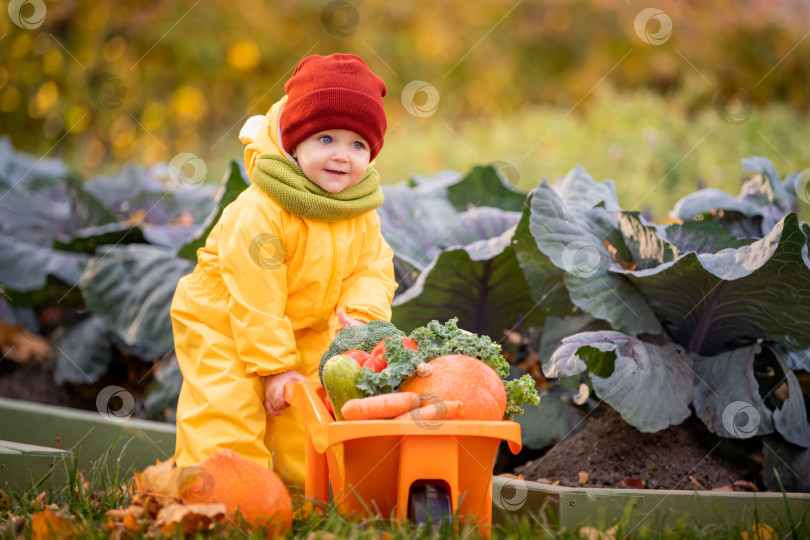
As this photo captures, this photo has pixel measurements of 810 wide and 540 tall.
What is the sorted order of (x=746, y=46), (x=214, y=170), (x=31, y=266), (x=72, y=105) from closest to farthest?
(x=31, y=266), (x=214, y=170), (x=746, y=46), (x=72, y=105)

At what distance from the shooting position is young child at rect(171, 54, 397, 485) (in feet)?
7.34

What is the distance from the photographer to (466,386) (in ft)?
5.96

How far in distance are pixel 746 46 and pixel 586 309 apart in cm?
763

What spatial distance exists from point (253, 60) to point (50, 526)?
9.04 meters

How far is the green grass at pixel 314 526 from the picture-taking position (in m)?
1.75

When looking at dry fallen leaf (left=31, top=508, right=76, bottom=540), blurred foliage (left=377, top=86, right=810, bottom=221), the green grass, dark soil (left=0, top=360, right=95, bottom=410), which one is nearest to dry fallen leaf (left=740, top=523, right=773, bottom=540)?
the green grass

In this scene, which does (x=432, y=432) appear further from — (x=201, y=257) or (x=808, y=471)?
(x=808, y=471)

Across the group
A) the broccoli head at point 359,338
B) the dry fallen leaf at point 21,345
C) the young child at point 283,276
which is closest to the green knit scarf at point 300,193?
the young child at point 283,276

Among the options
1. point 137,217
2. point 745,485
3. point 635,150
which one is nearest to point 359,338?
point 745,485

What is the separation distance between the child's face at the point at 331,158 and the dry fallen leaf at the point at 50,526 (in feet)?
3.52

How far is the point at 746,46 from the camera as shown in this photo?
29.5ft

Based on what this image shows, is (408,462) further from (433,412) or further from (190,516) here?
(190,516)

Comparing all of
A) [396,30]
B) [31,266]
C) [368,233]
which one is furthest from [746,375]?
[396,30]

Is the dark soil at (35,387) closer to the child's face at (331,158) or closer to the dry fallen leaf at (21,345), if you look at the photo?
the dry fallen leaf at (21,345)
